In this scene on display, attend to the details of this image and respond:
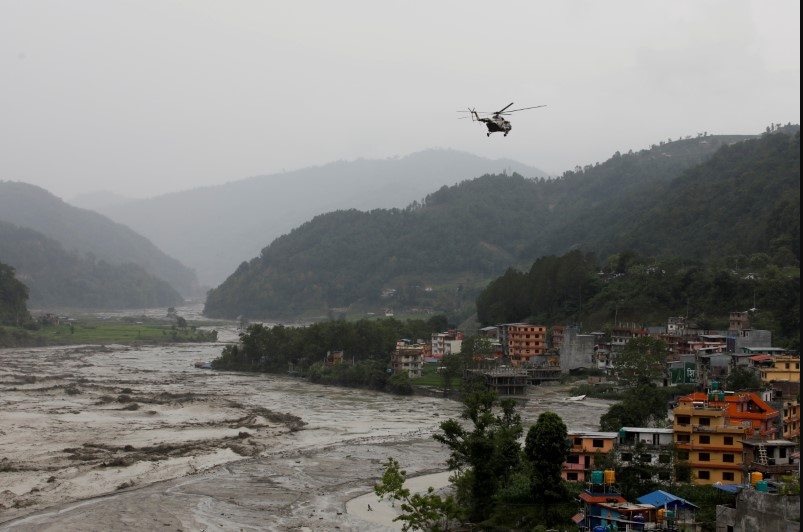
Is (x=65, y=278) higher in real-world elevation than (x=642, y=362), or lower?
higher

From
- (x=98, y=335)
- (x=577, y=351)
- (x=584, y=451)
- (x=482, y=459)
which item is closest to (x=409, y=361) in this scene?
(x=577, y=351)

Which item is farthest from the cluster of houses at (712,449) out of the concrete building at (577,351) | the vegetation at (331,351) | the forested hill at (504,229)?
the forested hill at (504,229)

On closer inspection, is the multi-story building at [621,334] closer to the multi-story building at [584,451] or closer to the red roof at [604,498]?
the multi-story building at [584,451]

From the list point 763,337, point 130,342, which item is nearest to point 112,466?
point 763,337

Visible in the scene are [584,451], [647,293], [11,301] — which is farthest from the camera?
[11,301]

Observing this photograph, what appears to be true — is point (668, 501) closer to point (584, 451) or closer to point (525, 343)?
point (584, 451)

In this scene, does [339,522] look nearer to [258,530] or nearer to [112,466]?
[258,530]

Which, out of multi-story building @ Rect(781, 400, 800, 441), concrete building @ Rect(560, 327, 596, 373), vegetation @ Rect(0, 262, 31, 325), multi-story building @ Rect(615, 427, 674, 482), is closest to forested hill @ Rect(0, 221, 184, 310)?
vegetation @ Rect(0, 262, 31, 325)
